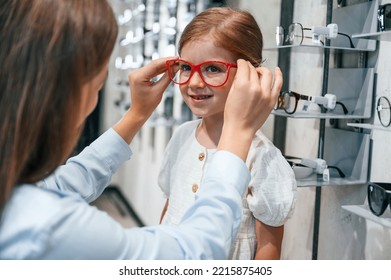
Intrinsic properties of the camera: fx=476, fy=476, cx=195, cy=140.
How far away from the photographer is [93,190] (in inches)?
39.5

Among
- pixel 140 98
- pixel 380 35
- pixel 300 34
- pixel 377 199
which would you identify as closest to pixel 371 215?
pixel 377 199

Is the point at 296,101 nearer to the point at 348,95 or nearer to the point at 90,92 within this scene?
the point at 348,95

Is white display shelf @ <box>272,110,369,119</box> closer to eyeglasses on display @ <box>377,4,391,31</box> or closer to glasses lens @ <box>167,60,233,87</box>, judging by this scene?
eyeglasses on display @ <box>377,4,391,31</box>

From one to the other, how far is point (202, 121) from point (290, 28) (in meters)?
0.50

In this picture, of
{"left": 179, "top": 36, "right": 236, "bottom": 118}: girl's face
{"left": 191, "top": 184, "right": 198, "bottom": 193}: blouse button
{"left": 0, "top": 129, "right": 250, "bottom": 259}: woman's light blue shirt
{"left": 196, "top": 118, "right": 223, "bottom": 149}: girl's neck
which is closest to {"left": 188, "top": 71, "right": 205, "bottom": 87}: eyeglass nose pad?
{"left": 179, "top": 36, "right": 236, "bottom": 118}: girl's face

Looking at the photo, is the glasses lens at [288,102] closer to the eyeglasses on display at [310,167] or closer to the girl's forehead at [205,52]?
the eyeglasses on display at [310,167]

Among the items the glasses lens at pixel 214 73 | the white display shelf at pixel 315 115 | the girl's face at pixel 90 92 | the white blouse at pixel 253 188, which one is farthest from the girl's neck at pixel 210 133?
the girl's face at pixel 90 92

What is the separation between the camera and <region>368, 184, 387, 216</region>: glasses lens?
1.27 meters

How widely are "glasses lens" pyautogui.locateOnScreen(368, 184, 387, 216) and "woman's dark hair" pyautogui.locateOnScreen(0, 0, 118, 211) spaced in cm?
93

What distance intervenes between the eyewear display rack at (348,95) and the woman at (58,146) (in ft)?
2.94

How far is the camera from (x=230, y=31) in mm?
1154

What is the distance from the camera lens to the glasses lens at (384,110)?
1388mm
